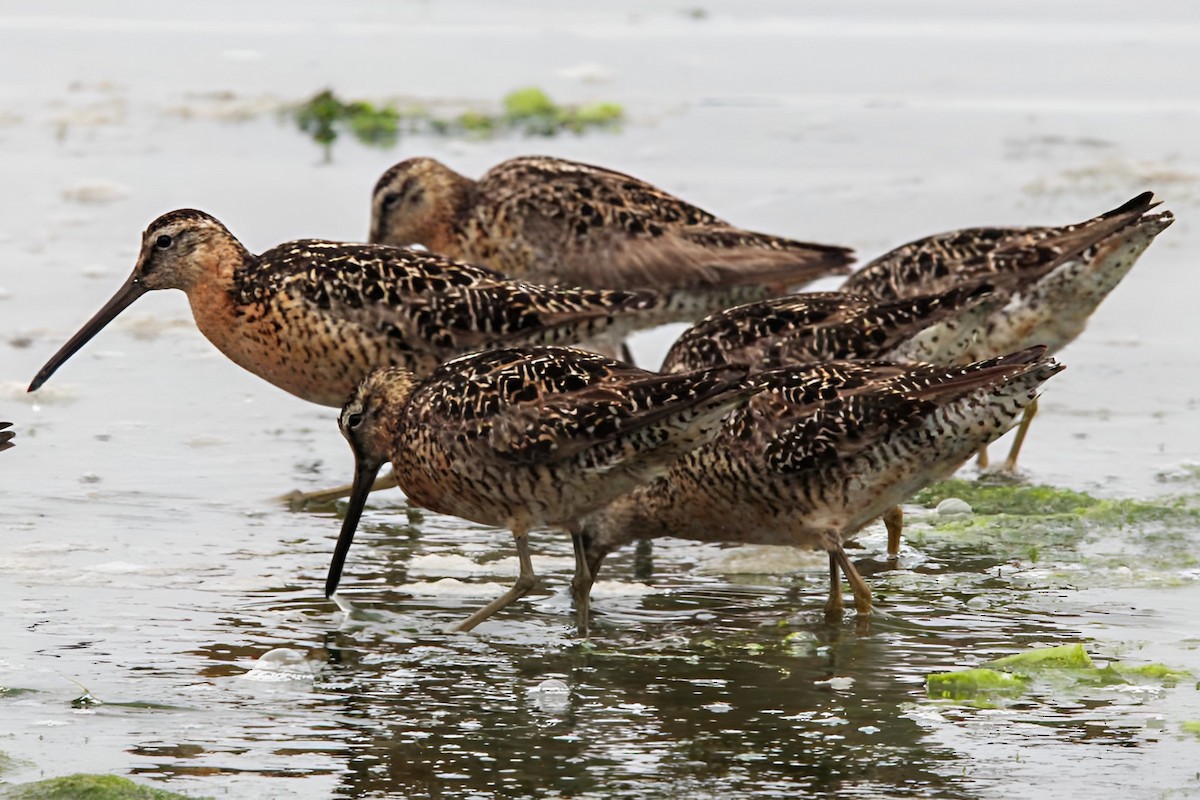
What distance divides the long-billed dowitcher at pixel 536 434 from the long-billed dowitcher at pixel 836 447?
0.26 meters

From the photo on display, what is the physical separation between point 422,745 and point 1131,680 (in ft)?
6.55

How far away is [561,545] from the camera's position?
757 centimetres

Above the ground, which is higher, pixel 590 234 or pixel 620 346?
pixel 590 234

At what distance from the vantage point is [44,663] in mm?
5785

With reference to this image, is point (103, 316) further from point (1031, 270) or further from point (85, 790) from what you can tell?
point (85, 790)

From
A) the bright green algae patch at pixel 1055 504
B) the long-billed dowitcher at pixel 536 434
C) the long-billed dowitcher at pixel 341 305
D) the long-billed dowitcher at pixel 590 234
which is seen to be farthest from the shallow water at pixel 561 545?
the long-billed dowitcher at pixel 590 234

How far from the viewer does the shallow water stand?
17.3ft

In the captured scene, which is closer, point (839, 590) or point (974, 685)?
point (974, 685)

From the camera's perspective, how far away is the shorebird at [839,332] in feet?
24.4

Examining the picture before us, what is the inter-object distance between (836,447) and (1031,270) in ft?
7.07

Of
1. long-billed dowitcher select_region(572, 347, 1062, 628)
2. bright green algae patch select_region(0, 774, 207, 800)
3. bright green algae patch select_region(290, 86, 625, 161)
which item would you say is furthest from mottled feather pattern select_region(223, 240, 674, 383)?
bright green algae patch select_region(290, 86, 625, 161)

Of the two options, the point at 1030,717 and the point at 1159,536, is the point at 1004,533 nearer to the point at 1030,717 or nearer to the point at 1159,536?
the point at 1159,536

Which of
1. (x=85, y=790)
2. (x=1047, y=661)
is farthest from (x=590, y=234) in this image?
(x=85, y=790)

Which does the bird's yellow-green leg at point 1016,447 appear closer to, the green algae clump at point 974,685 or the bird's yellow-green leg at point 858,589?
the bird's yellow-green leg at point 858,589
